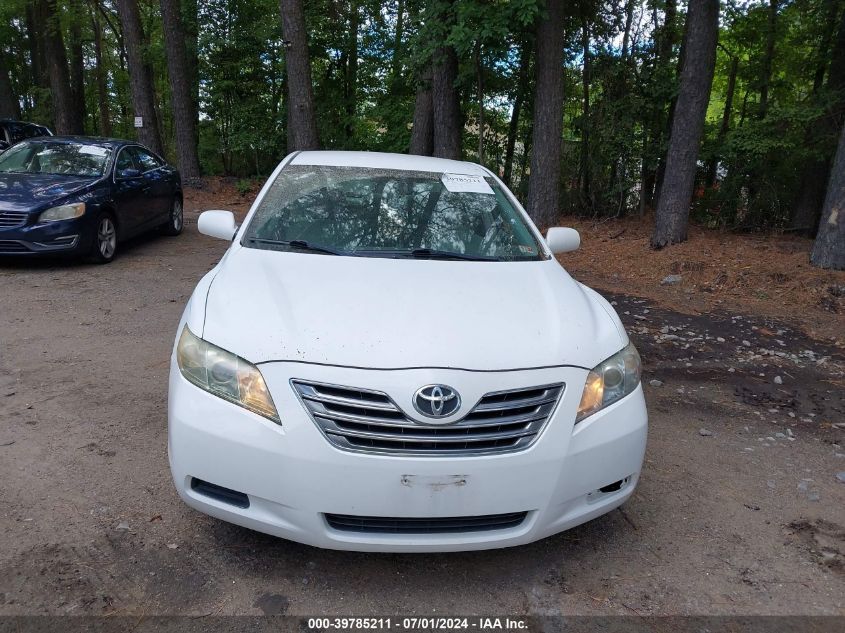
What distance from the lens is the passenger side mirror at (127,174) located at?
8.66 metres

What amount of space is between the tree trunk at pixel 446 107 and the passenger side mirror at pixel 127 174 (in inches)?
233

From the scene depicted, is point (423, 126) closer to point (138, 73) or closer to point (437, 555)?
point (138, 73)

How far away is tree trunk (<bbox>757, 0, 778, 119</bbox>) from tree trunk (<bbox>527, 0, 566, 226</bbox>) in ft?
11.7

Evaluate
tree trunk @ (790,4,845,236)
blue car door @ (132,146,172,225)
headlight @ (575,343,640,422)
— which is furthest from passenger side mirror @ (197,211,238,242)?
tree trunk @ (790,4,845,236)

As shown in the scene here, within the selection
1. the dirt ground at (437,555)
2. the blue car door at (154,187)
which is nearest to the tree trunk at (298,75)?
the blue car door at (154,187)

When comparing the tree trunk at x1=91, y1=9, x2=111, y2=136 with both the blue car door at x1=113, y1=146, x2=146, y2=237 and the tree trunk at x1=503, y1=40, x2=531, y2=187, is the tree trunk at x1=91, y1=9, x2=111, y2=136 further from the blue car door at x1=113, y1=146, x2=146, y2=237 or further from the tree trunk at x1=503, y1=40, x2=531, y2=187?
the blue car door at x1=113, y1=146, x2=146, y2=237

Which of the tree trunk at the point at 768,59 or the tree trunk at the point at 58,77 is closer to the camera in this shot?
the tree trunk at the point at 768,59

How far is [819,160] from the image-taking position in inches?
396

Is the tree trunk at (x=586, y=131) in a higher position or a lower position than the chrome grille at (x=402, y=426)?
higher

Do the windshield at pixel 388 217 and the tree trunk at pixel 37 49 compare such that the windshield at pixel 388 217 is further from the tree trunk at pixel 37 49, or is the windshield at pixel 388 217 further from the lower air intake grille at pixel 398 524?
the tree trunk at pixel 37 49

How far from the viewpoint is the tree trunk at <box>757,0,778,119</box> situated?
11.5m

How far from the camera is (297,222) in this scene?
3666 mm

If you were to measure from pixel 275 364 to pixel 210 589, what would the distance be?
0.95 meters

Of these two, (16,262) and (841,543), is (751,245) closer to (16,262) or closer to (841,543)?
(841,543)
